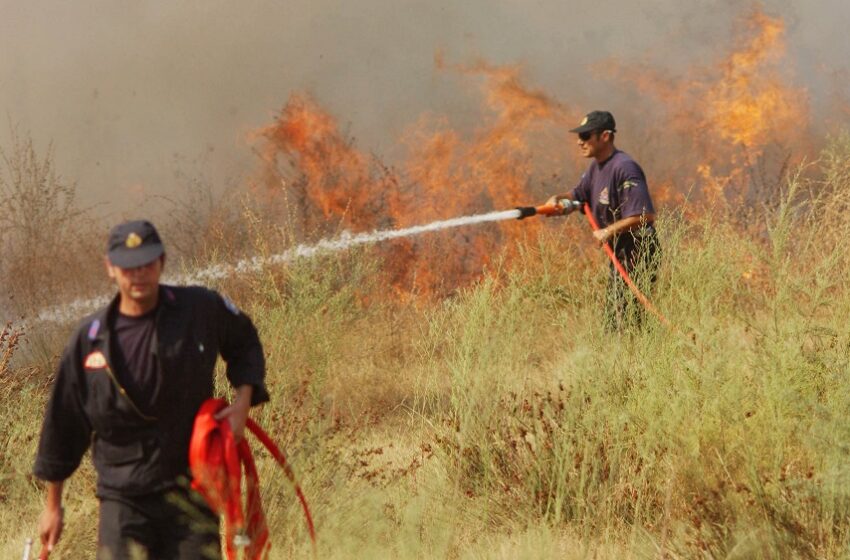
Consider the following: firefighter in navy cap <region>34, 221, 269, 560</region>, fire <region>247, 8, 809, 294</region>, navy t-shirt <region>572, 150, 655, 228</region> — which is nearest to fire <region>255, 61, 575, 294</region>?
fire <region>247, 8, 809, 294</region>

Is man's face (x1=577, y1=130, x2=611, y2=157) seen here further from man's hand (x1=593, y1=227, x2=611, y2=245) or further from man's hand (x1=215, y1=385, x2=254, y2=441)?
man's hand (x1=215, y1=385, x2=254, y2=441)

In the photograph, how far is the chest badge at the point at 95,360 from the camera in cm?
298

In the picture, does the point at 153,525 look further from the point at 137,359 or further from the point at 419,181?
the point at 419,181

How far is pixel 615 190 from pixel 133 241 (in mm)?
4122

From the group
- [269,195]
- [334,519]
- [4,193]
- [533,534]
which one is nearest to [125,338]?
[334,519]

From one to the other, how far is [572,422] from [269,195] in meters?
7.56

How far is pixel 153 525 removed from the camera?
3080 mm

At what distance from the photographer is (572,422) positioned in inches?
165

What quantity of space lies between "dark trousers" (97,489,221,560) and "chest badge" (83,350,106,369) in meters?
0.40

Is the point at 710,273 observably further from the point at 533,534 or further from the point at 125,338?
the point at 125,338

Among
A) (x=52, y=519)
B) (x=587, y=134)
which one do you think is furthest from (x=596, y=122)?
(x=52, y=519)

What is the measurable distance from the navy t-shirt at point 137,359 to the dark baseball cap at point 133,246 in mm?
210

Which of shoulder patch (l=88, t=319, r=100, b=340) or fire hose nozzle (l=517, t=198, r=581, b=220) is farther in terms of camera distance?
fire hose nozzle (l=517, t=198, r=581, b=220)

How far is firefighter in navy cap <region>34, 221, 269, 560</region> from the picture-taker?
9.77 ft
